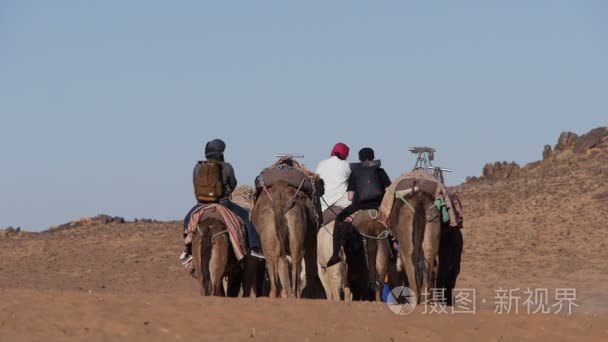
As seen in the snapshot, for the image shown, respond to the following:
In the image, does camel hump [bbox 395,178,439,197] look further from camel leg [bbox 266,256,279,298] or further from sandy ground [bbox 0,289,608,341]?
sandy ground [bbox 0,289,608,341]

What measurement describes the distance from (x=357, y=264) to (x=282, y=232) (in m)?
2.03

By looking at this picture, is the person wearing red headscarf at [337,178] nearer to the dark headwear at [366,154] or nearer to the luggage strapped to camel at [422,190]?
the dark headwear at [366,154]

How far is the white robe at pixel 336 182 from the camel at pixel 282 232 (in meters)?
1.71

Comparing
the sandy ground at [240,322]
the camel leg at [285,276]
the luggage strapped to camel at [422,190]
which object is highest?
the luggage strapped to camel at [422,190]

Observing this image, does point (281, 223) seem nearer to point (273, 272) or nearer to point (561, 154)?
point (273, 272)

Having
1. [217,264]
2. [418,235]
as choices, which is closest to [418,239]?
[418,235]

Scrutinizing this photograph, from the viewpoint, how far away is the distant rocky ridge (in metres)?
43.9

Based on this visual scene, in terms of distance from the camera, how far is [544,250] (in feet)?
111

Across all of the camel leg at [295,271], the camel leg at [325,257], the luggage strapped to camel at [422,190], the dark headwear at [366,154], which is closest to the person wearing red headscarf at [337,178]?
the dark headwear at [366,154]

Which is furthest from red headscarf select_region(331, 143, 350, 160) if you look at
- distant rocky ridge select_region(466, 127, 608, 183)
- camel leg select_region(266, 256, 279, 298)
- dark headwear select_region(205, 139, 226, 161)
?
distant rocky ridge select_region(466, 127, 608, 183)

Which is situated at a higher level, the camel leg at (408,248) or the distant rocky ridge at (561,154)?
the distant rocky ridge at (561,154)

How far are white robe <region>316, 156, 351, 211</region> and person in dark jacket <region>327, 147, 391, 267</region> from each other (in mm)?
266

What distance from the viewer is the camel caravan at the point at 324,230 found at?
1742 centimetres

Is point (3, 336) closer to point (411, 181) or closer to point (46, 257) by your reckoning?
point (411, 181)
